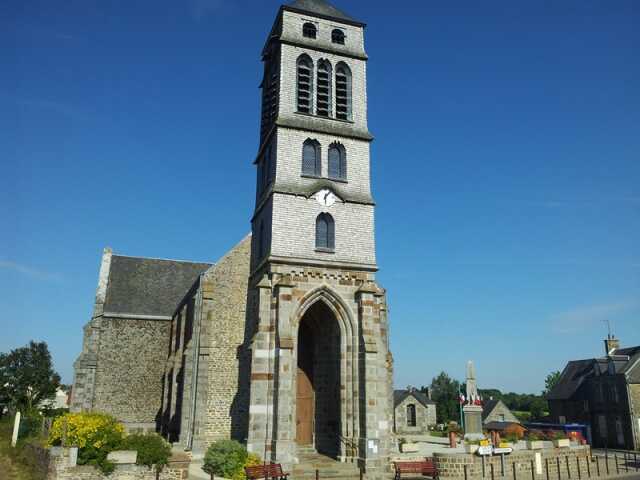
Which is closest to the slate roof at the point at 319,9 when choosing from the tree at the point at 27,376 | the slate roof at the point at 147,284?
the slate roof at the point at 147,284

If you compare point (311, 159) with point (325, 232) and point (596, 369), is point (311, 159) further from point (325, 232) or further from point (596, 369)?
point (596, 369)

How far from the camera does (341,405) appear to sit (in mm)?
19422

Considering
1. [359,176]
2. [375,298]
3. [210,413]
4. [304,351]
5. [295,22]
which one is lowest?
[210,413]

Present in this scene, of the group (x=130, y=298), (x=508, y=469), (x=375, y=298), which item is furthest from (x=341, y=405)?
(x=130, y=298)

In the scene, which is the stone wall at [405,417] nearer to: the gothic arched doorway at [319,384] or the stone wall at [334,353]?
the gothic arched doorway at [319,384]

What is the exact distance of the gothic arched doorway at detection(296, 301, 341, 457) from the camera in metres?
20.2

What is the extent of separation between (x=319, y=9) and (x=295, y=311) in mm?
14614

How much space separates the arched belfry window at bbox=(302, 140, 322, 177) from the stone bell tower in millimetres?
45

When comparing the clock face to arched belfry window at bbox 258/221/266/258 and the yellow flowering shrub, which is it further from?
the yellow flowering shrub

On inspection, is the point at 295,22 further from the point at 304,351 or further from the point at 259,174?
the point at 304,351

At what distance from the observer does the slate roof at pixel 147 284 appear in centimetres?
2994

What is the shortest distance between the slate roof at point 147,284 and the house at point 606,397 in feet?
101

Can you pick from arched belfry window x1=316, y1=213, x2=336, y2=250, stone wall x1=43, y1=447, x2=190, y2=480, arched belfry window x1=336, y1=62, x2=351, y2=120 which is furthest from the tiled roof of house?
stone wall x1=43, y1=447, x2=190, y2=480

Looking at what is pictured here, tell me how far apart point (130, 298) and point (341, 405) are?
54.2ft
